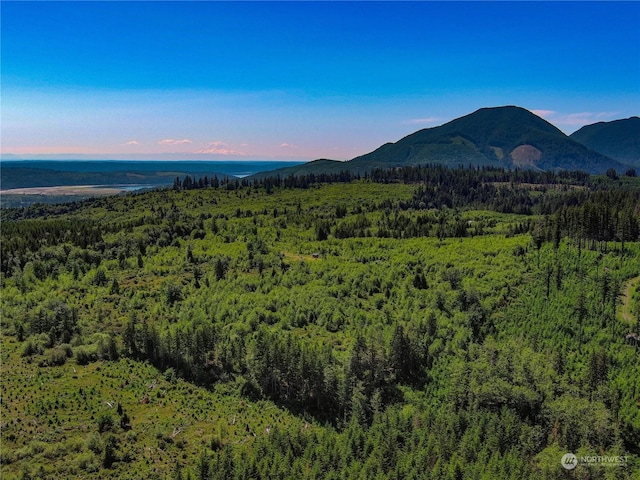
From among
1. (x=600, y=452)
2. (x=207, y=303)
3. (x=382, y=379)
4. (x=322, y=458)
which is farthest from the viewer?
(x=207, y=303)

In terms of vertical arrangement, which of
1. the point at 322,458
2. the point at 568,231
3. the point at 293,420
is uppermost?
the point at 568,231

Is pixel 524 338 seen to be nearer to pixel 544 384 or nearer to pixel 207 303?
pixel 544 384

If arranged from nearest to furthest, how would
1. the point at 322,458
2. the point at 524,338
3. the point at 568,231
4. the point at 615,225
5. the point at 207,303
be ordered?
the point at 322,458, the point at 524,338, the point at 207,303, the point at 615,225, the point at 568,231

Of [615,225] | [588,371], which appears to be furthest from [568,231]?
[588,371]

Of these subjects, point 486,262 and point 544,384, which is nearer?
point 544,384

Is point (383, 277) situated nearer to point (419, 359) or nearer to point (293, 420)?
point (419, 359)

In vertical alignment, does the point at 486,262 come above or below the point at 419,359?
above

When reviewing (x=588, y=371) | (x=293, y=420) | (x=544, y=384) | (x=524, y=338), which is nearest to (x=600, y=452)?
(x=544, y=384)
